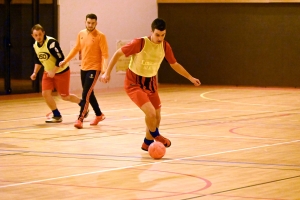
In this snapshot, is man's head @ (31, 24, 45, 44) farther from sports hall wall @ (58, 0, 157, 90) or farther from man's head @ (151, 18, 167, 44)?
sports hall wall @ (58, 0, 157, 90)

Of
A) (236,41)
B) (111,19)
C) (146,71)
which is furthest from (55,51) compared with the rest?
(236,41)

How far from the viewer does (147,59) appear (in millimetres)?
8727

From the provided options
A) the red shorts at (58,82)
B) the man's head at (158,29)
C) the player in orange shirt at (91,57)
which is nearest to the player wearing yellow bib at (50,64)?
the red shorts at (58,82)

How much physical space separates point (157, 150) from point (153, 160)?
0.44 feet

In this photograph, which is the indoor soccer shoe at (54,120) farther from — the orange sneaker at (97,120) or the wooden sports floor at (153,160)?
the orange sneaker at (97,120)

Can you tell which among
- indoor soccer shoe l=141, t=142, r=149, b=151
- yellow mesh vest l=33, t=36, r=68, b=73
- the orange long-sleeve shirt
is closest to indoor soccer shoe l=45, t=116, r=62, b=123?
yellow mesh vest l=33, t=36, r=68, b=73

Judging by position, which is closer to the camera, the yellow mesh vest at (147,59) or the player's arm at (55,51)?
the yellow mesh vest at (147,59)

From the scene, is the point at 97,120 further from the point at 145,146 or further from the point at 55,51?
the point at 145,146

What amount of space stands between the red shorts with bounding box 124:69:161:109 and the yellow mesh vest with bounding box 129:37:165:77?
0.23 feet

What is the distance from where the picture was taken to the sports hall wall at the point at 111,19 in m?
19.8

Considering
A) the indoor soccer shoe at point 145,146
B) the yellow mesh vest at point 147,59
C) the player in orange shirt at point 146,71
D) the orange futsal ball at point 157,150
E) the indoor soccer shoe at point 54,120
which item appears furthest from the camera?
the indoor soccer shoe at point 54,120

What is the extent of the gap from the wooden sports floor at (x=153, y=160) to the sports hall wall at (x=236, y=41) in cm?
657

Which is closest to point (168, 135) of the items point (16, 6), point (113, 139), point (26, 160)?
point (113, 139)

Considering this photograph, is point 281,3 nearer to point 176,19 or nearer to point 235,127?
point 176,19
